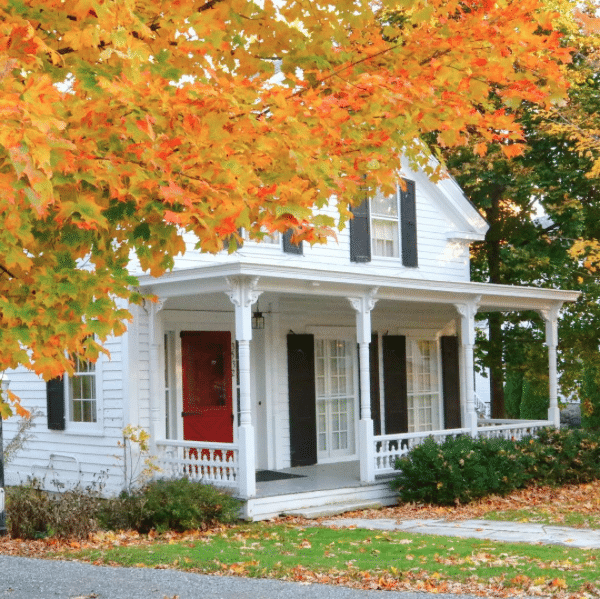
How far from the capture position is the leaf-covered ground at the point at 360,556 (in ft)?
26.4

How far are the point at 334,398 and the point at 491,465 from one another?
3652mm

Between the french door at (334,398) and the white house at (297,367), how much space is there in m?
0.03

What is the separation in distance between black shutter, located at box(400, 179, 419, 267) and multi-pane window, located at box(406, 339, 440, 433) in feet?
5.39

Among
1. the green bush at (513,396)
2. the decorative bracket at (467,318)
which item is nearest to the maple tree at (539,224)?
the decorative bracket at (467,318)

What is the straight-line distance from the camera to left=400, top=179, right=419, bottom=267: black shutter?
59.3 feet

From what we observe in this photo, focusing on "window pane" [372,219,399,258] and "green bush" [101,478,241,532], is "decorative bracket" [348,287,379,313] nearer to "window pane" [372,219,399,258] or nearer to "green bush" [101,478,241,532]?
"window pane" [372,219,399,258]

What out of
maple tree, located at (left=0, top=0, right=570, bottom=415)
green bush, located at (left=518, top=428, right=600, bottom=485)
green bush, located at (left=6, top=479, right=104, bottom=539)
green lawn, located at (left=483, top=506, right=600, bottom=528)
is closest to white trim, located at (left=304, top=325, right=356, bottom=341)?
green bush, located at (left=518, top=428, right=600, bottom=485)

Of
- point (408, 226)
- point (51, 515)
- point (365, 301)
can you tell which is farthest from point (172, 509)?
point (408, 226)

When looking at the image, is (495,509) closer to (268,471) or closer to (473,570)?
(268,471)

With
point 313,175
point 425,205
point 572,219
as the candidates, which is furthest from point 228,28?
point 572,219

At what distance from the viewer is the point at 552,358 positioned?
57.9ft

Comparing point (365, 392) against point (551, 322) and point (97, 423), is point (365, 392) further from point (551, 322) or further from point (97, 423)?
point (551, 322)

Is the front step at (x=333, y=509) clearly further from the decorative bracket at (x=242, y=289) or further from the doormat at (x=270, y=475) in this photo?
the decorative bracket at (x=242, y=289)

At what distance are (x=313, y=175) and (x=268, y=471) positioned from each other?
414 inches
